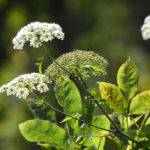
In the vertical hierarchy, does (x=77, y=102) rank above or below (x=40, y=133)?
above

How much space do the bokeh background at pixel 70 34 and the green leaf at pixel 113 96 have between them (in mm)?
13263

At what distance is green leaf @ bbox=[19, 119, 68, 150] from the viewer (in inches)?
75.2

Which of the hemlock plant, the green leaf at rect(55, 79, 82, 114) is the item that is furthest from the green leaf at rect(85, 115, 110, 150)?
the green leaf at rect(55, 79, 82, 114)

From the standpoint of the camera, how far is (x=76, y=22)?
1888cm

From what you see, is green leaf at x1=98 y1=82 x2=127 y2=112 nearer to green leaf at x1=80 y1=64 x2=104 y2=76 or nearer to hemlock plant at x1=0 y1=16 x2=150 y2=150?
hemlock plant at x1=0 y1=16 x2=150 y2=150

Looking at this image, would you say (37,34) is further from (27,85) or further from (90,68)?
(90,68)

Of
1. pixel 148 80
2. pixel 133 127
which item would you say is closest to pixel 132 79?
pixel 133 127

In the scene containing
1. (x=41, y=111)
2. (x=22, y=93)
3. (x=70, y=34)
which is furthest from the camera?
(x=70, y=34)

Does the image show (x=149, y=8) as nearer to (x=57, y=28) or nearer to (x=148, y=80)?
(x=148, y=80)

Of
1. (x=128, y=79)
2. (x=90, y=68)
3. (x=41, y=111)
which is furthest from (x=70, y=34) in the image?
(x=90, y=68)

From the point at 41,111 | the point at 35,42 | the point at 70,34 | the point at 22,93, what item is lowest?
the point at 41,111

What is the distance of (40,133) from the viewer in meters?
1.92

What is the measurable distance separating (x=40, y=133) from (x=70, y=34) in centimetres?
1642

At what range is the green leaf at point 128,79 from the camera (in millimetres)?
1888
